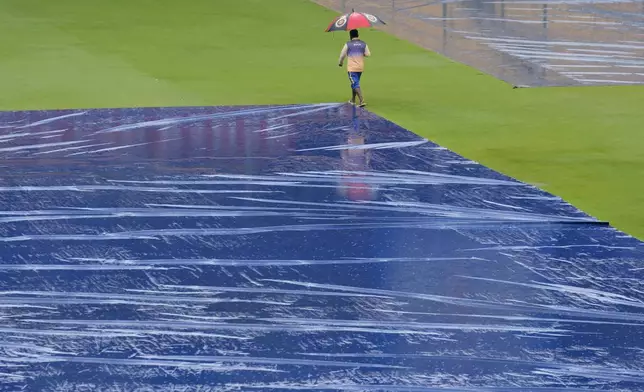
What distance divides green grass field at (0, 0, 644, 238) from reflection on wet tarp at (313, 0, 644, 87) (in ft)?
2.34

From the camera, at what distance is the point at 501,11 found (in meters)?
29.2

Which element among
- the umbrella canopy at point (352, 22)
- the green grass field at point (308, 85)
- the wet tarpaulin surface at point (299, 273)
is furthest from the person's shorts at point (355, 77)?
the wet tarpaulin surface at point (299, 273)

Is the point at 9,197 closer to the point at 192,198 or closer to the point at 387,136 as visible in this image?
the point at 192,198

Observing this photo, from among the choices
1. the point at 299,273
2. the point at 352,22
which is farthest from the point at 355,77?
the point at 299,273

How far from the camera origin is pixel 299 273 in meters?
11.2

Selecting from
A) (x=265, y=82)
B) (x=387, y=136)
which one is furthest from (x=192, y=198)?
(x=265, y=82)

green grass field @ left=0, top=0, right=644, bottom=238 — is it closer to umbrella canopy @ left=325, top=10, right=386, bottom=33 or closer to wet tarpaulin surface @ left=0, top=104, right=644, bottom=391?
wet tarpaulin surface @ left=0, top=104, right=644, bottom=391

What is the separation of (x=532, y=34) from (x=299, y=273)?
16.0 meters

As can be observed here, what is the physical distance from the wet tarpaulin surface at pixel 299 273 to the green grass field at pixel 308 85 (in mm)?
1247

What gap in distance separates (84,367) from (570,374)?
3525 mm

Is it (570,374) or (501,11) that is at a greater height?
(501,11)

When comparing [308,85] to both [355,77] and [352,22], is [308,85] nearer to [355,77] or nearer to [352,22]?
[355,77]

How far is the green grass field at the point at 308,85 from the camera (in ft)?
52.6

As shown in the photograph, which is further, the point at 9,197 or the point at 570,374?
the point at 9,197
